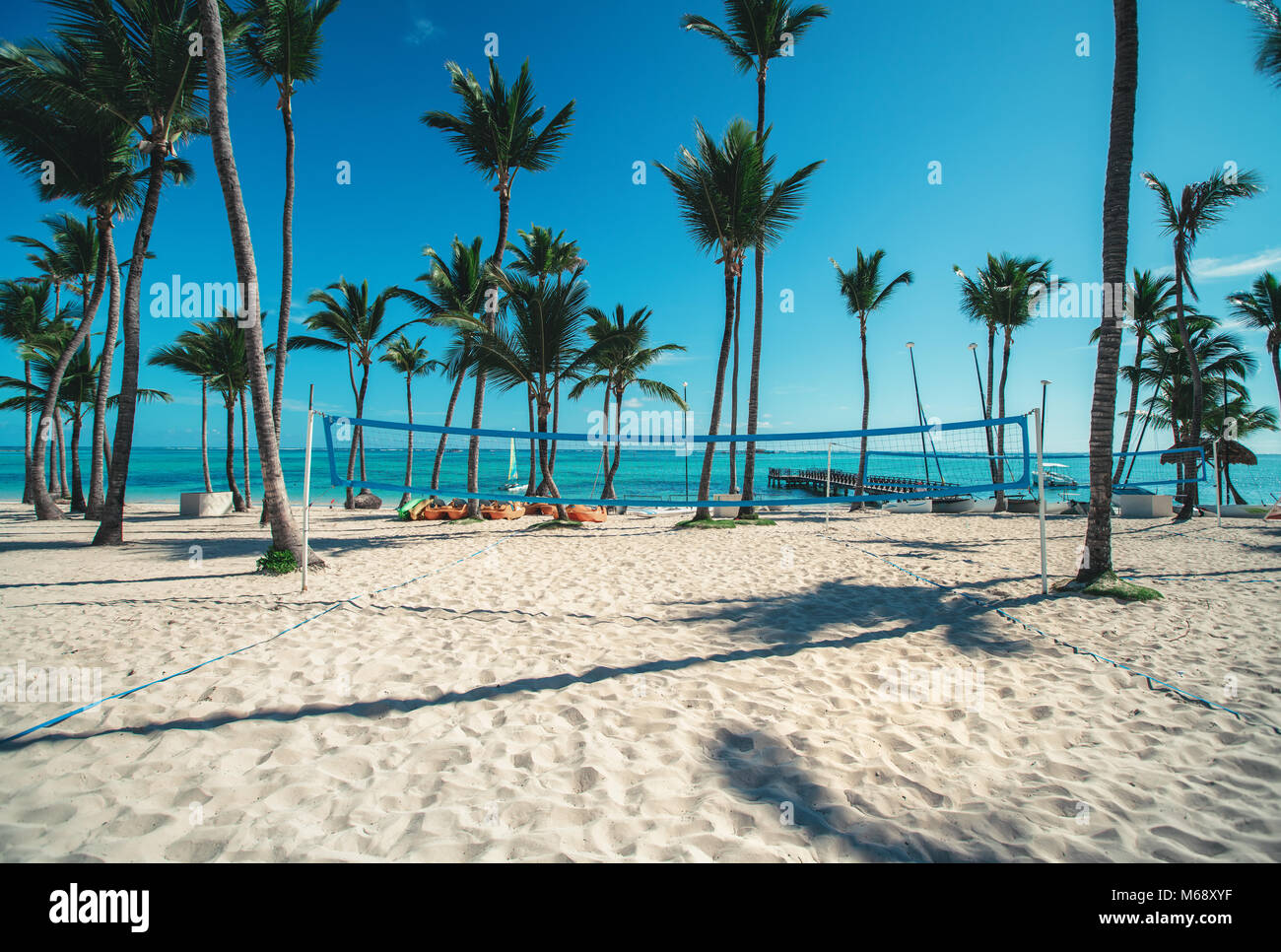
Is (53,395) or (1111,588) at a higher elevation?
(53,395)

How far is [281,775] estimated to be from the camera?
2270mm

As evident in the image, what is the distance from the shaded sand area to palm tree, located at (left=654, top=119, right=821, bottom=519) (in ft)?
23.7

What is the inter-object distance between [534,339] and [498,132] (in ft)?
16.2

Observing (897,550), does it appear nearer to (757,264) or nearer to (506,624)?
A: (506,624)

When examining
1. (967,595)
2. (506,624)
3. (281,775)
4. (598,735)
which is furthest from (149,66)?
(967,595)

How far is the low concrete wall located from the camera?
15125 mm

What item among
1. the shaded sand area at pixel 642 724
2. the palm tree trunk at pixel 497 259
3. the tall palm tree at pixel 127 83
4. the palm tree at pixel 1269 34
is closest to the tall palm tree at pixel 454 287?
the palm tree trunk at pixel 497 259

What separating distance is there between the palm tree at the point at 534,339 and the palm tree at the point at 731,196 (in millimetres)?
3267

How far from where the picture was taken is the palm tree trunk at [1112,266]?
535 cm

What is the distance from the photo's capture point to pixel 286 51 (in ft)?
30.8

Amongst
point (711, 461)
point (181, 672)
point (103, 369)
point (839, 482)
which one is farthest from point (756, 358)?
point (839, 482)

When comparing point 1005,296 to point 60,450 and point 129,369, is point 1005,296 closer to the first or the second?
point 129,369

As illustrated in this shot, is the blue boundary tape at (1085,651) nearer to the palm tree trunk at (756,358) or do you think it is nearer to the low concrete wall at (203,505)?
the palm tree trunk at (756,358)
